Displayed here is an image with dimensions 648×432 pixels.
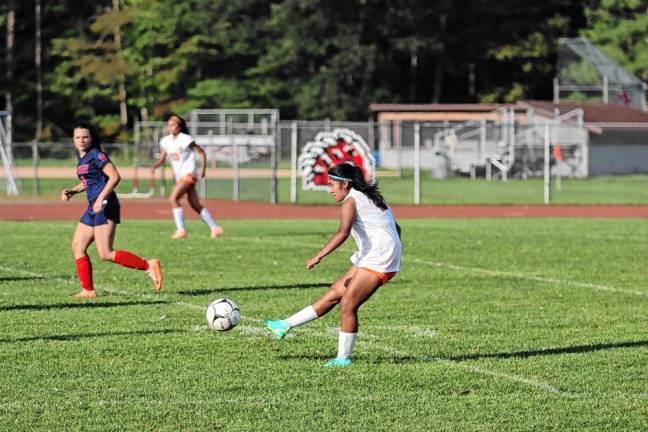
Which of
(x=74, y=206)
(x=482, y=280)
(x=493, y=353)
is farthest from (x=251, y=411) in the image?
(x=74, y=206)

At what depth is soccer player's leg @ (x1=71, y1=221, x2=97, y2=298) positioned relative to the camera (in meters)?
14.1

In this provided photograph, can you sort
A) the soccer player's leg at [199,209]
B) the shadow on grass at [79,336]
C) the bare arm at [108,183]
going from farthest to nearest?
the soccer player's leg at [199,209]
the bare arm at [108,183]
the shadow on grass at [79,336]

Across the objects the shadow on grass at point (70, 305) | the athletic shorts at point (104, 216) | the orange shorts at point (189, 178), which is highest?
the orange shorts at point (189, 178)

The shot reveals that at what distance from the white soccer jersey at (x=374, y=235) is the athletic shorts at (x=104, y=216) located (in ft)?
15.8

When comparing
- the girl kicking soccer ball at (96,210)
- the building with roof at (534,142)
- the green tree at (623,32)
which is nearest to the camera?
the girl kicking soccer ball at (96,210)

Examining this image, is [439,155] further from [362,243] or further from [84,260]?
[362,243]

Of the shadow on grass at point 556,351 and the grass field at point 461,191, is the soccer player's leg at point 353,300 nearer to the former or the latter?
the shadow on grass at point 556,351

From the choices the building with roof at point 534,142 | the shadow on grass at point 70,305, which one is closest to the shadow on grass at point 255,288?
the shadow on grass at point 70,305

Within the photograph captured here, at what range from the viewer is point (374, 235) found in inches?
391

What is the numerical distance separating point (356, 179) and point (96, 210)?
470cm

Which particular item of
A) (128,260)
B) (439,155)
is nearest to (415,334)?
(128,260)

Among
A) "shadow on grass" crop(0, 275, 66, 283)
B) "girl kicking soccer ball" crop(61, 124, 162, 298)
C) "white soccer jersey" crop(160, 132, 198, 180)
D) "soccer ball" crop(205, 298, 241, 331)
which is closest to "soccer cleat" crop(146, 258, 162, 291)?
"girl kicking soccer ball" crop(61, 124, 162, 298)

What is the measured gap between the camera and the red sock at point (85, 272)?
14117 mm

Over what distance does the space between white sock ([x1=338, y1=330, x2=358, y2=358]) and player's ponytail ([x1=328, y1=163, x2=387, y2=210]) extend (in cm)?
95
